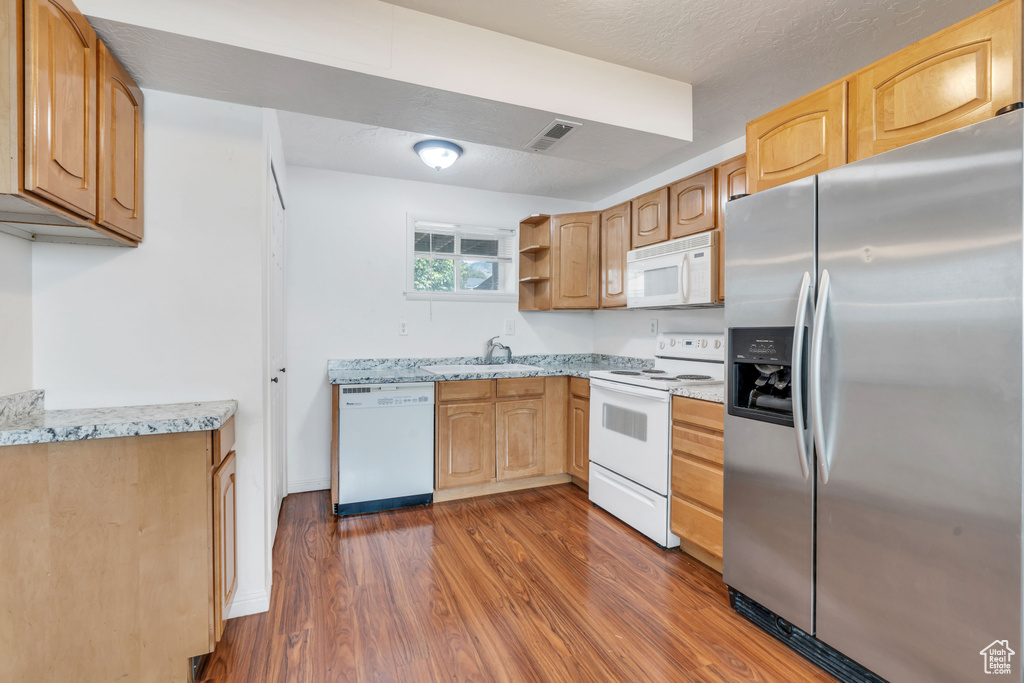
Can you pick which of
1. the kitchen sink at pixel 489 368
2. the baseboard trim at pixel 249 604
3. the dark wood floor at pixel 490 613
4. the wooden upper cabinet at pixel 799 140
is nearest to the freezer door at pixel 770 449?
the wooden upper cabinet at pixel 799 140

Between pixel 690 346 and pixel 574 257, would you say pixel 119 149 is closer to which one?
pixel 574 257

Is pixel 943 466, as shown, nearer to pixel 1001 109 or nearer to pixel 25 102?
pixel 1001 109

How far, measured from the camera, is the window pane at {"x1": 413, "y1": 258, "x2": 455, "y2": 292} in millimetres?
3744

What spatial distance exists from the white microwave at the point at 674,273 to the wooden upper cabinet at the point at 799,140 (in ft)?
2.12

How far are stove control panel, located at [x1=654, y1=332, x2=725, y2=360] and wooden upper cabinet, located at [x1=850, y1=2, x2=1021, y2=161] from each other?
58.2 inches

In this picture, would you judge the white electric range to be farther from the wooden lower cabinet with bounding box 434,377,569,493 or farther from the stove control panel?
the wooden lower cabinet with bounding box 434,377,569,493

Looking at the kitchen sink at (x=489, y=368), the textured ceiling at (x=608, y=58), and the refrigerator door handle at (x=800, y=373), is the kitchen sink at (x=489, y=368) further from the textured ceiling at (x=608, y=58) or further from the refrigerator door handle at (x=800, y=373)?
the refrigerator door handle at (x=800, y=373)

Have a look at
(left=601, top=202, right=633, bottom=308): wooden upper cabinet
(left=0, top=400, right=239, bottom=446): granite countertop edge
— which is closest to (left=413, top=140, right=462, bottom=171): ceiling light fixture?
(left=601, top=202, right=633, bottom=308): wooden upper cabinet

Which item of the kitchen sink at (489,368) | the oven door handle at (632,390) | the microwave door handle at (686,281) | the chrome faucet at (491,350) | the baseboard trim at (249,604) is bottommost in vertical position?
the baseboard trim at (249,604)

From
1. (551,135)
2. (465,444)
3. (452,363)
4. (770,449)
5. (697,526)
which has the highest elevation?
(551,135)

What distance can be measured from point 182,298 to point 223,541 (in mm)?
948

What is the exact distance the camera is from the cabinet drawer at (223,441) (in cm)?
159

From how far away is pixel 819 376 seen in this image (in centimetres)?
156

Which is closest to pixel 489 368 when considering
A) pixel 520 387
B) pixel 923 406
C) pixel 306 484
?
pixel 520 387
